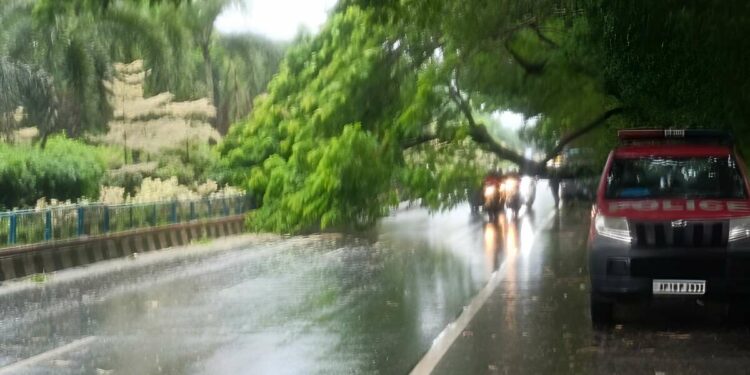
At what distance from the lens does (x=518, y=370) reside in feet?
25.1

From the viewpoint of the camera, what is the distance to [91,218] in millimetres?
20547

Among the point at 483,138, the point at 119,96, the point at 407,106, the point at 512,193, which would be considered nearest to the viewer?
the point at 407,106

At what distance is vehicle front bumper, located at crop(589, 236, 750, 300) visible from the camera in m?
9.11

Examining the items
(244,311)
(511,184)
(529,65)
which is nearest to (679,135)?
(244,311)

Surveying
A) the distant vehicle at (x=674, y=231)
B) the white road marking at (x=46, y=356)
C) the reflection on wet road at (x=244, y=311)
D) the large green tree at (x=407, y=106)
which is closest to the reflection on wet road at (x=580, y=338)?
the distant vehicle at (x=674, y=231)

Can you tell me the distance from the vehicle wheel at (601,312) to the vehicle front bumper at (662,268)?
23 centimetres

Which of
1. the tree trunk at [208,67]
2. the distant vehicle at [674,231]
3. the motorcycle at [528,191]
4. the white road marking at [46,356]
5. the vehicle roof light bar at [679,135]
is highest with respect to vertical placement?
the tree trunk at [208,67]

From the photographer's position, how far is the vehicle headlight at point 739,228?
914 cm

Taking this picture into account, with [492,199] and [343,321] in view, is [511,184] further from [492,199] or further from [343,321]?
[343,321]

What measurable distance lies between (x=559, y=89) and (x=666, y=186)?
45.2 ft

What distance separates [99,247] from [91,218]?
691mm

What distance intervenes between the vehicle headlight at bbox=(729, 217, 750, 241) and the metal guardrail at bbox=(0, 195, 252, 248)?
515 inches

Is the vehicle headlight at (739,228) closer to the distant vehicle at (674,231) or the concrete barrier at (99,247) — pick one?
the distant vehicle at (674,231)

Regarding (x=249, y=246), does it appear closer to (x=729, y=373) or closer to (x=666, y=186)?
(x=666, y=186)
